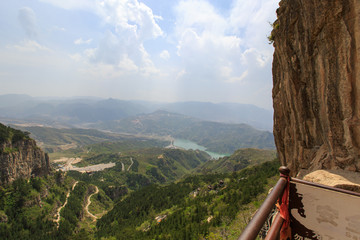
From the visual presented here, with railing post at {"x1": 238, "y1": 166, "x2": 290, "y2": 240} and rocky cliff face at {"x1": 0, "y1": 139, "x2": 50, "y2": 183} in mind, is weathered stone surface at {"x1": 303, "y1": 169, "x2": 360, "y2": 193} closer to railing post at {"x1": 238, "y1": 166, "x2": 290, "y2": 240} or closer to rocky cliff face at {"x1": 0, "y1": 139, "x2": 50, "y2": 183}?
railing post at {"x1": 238, "y1": 166, "x2": 290, "y2": 240}

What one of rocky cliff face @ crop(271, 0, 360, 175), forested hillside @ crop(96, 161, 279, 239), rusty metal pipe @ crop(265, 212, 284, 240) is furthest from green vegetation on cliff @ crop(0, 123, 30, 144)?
rusty metal pipe @ crop(265, 212, 284, 240)

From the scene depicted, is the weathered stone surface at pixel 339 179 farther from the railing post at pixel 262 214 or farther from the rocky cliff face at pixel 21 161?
the rocky cliff face at pixel 21 161

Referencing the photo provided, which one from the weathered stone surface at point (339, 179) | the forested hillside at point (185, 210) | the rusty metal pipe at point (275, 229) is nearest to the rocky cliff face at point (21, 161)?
the forested hillside at point (185, 210)

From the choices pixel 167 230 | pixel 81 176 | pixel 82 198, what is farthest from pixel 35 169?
pixel 167 230

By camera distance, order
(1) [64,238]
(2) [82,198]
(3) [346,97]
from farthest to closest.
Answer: (2) [82,198], (1) [64,238], (3) [346,97]

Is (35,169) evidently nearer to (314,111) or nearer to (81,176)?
(81,176)
